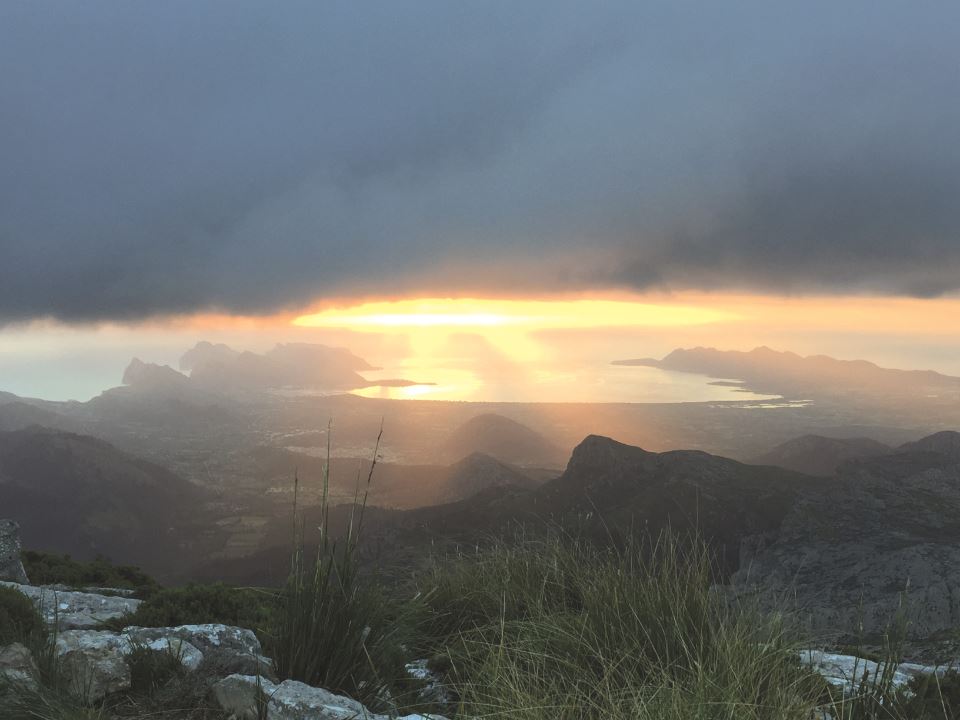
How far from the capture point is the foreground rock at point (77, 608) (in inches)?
343

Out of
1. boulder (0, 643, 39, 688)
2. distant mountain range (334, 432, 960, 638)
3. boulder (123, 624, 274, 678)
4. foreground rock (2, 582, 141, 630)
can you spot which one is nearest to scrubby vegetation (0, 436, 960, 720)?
boulder (0, 643, 39, 688)

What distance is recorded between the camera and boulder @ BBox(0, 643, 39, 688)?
5.94m

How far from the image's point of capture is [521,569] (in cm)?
1023

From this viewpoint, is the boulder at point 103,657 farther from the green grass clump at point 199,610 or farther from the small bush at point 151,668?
the green grass clump at point 199,610

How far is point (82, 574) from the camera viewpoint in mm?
26422

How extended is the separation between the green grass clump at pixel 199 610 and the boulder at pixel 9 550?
31.5 feet

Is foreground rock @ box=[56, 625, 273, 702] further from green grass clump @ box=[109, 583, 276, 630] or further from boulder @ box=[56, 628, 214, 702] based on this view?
green grass clump @ box=[109, 583, 276, 630]

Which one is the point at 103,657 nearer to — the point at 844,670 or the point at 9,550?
the point at 844,670

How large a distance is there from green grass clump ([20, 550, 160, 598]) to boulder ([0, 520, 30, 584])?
367 centimetres

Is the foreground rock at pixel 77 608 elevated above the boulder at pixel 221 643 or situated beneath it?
situated beneath

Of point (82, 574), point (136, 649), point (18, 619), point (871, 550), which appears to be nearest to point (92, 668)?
point (136, 649)

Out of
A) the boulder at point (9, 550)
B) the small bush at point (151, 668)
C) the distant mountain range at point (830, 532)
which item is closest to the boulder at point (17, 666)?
the small bush at point (151, 668)

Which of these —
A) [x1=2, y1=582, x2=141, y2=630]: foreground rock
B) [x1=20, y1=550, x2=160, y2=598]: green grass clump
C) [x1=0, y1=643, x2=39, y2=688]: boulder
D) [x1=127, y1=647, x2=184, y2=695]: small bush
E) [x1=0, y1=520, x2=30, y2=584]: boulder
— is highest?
[x1=0, y1=643, x2=39, y2=688]: boulder

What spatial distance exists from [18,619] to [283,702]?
150 inches
